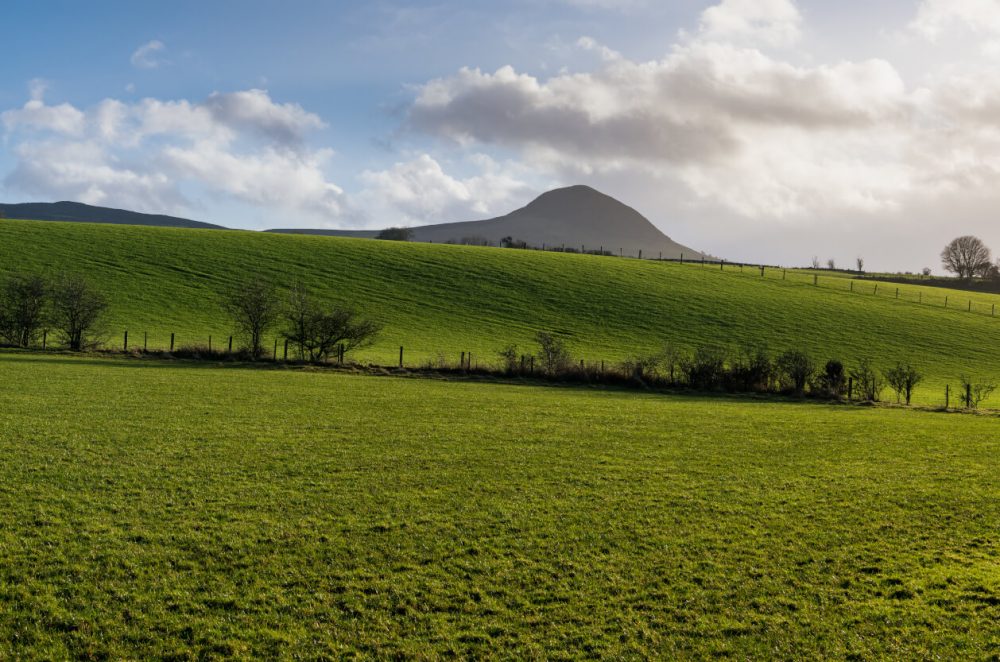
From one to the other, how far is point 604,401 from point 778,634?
63.7ft

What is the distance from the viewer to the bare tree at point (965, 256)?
12825 centimetres

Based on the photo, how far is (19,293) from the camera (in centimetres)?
3741

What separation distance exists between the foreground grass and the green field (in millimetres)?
25259

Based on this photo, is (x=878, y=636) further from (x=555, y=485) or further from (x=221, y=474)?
(x=221, y=474)

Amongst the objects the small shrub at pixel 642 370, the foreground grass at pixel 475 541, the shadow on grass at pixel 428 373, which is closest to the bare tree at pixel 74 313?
the shadow on grass at pixel 428 373

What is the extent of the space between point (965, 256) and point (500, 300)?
115106mm

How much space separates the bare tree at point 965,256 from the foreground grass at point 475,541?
134395 mm

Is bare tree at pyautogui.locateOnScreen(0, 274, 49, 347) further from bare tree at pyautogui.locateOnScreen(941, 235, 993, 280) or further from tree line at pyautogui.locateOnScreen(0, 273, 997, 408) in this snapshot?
bare tree at pyautogui.locateOnScreen(941, 235, 993, 280)

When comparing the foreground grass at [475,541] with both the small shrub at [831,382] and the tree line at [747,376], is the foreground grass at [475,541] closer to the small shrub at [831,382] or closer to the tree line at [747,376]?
the small shrub at [831,382]

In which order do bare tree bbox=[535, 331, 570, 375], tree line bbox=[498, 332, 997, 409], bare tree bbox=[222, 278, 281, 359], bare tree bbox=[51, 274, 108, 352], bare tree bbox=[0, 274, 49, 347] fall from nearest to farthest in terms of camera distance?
tree line bbox=[498, 332, 997, 409] < bare tree bbox=[535, 331, 570, 375] < bare tree bbox=[0, 274, 49, 347] < bare tree bbox=[51, 274, 108, 352] < bare tree bbox=[222, 278, 281, 359]

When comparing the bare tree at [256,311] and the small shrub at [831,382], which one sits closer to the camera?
the small shrub at [831,382]

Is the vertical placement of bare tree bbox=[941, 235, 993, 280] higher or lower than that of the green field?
higher

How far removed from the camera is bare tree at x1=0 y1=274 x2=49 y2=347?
37.0 meters

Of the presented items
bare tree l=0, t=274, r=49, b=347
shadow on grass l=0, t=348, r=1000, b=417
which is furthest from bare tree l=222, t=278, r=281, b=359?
bare tree l=0, t=274, r=49, b=347
